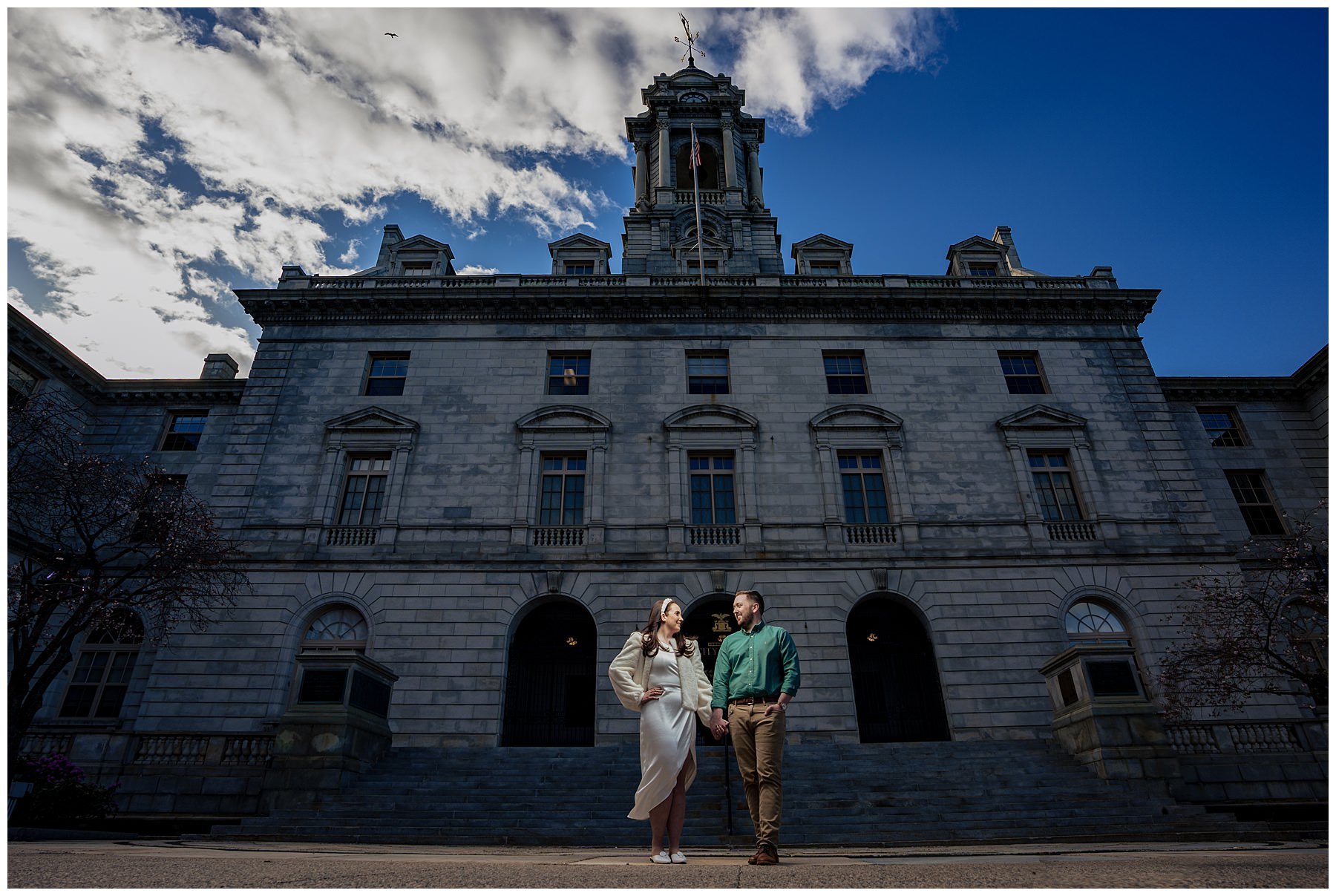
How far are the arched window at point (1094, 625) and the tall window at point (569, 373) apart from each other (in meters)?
16.0

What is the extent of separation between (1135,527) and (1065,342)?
22.3ft

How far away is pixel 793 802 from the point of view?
512 inches

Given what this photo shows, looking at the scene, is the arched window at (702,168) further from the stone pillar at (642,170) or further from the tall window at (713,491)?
the tall window at (713,491)

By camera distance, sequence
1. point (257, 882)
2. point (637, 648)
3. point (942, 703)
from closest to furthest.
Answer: point (257, 882)
point (637, 648)
point (942, 703)

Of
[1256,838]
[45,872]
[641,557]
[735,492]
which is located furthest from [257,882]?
[735,492]

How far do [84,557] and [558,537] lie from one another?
35.3ft

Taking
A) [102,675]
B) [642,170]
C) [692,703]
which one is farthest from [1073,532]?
[102,675]

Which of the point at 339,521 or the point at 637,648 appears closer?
the point at 637,648

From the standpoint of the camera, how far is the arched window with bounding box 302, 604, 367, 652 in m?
19.2

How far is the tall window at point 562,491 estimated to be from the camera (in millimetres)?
21297

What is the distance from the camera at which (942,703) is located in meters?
18.9

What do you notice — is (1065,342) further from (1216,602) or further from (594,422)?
(594,422)

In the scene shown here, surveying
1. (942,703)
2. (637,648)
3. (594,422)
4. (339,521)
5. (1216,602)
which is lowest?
(637,648)

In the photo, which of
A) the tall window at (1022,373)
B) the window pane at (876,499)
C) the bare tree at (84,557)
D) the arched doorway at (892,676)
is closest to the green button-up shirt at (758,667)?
the bare tree at (84,557)
